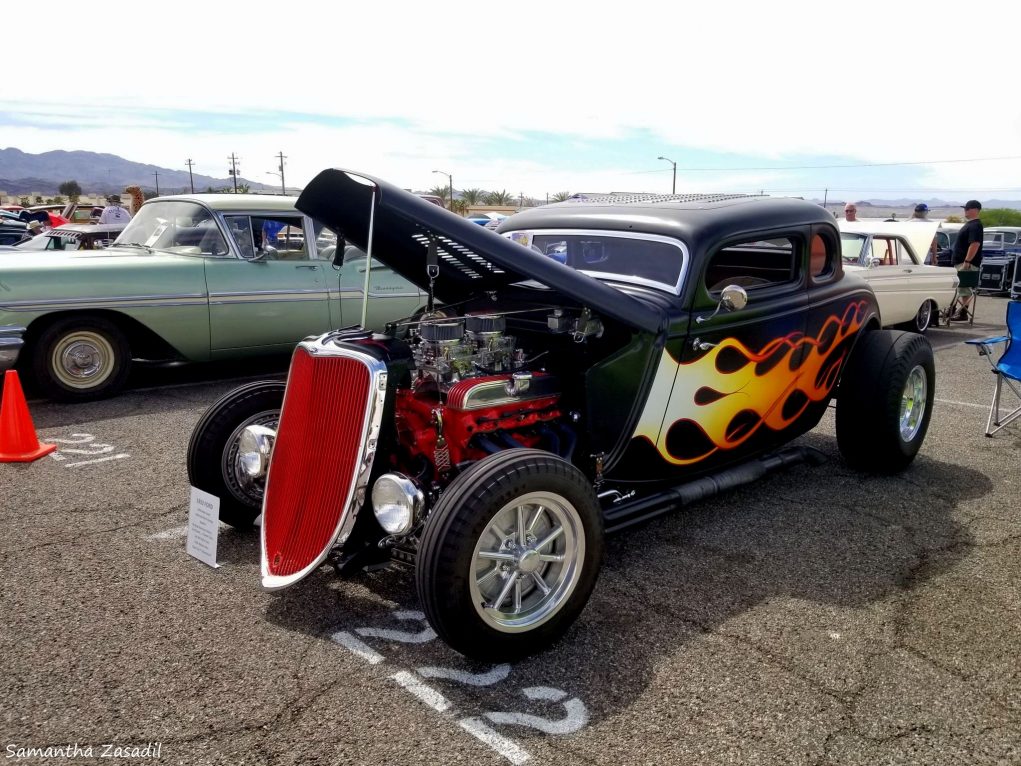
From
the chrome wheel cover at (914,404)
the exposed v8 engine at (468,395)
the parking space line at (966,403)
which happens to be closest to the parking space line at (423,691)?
the exposed v8 engine at (468,395)

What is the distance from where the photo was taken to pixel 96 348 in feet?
23.3

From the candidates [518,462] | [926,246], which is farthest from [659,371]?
[926,246]

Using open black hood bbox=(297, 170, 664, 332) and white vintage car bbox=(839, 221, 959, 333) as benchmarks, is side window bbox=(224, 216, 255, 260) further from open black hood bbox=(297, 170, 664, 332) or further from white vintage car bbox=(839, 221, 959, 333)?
white vintage car bbox=(839, 221, 959, 333)

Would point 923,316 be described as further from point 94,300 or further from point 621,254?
point 94,300

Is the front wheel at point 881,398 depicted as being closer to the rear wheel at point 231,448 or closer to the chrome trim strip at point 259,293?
the rear wheel at point 231,448

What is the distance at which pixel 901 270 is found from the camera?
1031 cm

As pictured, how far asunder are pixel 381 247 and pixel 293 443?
4.08ft

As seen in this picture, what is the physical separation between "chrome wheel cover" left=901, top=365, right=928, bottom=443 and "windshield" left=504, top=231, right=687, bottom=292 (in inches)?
80.9

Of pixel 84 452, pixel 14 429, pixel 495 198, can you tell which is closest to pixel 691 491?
pixel 84 452

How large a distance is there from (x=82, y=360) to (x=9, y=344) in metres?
0.62

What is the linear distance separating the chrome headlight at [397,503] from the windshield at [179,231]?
17.4 ft

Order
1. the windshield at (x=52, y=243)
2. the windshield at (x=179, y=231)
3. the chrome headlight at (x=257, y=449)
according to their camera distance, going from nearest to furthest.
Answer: the chrome headlight at (x=257, y=449), the windshield at (x=179, y=231), the windshield at (x=52, y=243)

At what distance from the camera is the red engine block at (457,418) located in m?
3.43

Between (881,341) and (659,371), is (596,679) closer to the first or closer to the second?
(659,371)
